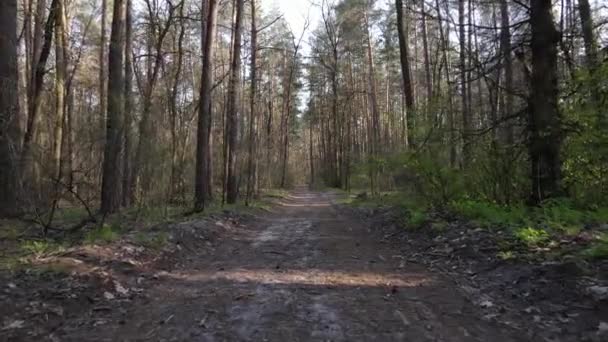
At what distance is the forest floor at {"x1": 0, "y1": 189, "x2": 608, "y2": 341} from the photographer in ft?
12.9

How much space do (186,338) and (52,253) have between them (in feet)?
10.5

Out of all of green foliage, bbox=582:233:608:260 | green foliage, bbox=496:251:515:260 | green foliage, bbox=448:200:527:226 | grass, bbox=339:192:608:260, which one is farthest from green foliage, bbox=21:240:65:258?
green foliage, bbox=448:200:527:226

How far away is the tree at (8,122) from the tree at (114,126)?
1604 millimetres

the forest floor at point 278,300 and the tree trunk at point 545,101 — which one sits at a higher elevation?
the tree trunk at point 545,101

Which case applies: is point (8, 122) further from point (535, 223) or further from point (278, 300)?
point (535, 223)

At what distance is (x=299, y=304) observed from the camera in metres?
4.74

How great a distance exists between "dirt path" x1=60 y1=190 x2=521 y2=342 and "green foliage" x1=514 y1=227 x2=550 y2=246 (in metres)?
1.41

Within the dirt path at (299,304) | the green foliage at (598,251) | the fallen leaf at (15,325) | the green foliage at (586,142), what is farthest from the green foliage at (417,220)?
the fallen leaf at (15,325)

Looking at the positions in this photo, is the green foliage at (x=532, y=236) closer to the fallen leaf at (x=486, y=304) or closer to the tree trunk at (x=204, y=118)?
the fallen leaf at (x=486, y=304)

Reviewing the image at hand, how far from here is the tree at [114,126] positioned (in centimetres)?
866

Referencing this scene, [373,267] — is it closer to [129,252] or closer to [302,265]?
[302,265]

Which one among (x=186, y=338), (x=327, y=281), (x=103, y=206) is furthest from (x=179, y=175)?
(x=186, y=338)

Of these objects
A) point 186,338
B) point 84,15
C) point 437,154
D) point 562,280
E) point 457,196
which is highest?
point 84,15

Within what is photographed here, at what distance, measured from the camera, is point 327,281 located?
574 centimetres
